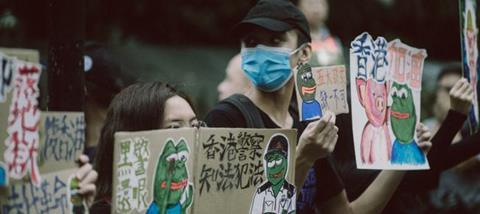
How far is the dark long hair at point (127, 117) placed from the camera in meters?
3.58

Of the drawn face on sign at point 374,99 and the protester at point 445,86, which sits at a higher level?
the protester at point 445,86

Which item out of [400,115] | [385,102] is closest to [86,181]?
[385,102]

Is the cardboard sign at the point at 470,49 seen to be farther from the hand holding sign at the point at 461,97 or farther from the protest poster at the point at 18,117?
the protest poster at the point at 18,117

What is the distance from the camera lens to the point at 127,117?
3.69m

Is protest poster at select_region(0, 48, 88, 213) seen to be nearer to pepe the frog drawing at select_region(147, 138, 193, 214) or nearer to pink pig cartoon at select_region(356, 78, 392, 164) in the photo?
pepe the frog drawing at select_region(147, 138, 193, 214)

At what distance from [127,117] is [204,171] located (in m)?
0.31

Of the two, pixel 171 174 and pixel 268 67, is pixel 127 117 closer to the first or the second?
pixel 171 174

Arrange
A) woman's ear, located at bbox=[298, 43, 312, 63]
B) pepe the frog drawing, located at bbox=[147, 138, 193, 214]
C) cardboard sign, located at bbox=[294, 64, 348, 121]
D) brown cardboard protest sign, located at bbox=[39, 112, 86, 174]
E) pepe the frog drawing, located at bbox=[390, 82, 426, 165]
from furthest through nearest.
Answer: pepe the frog drawing, located at bbox=[390, 82, 426, 165] < woman's ear, located at bbox=[298, 43, 312, 63] < cardboard sign, located at bbox=[294, 64, 348, 121] < pepe the frog drawing, located at bbox=[147, 138, 193, 214] < brown cardboard protest sign, located at bbox=[39, 112, 86, 174]

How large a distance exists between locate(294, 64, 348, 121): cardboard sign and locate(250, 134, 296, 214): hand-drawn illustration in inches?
5.2

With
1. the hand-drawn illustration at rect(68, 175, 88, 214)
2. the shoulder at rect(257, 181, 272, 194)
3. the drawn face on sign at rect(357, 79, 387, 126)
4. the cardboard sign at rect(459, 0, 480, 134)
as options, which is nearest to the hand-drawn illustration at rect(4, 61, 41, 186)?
the hand-drawn illustration at rect(68, 175, 88, 214)

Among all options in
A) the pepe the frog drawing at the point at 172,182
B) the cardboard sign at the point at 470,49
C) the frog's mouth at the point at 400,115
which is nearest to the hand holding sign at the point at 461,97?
the cardboard sign at the point at 470,49

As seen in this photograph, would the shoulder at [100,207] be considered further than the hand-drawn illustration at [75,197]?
Yes

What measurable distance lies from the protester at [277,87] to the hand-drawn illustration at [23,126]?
1116 mm

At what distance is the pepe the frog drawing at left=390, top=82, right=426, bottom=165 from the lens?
4.45 meters
